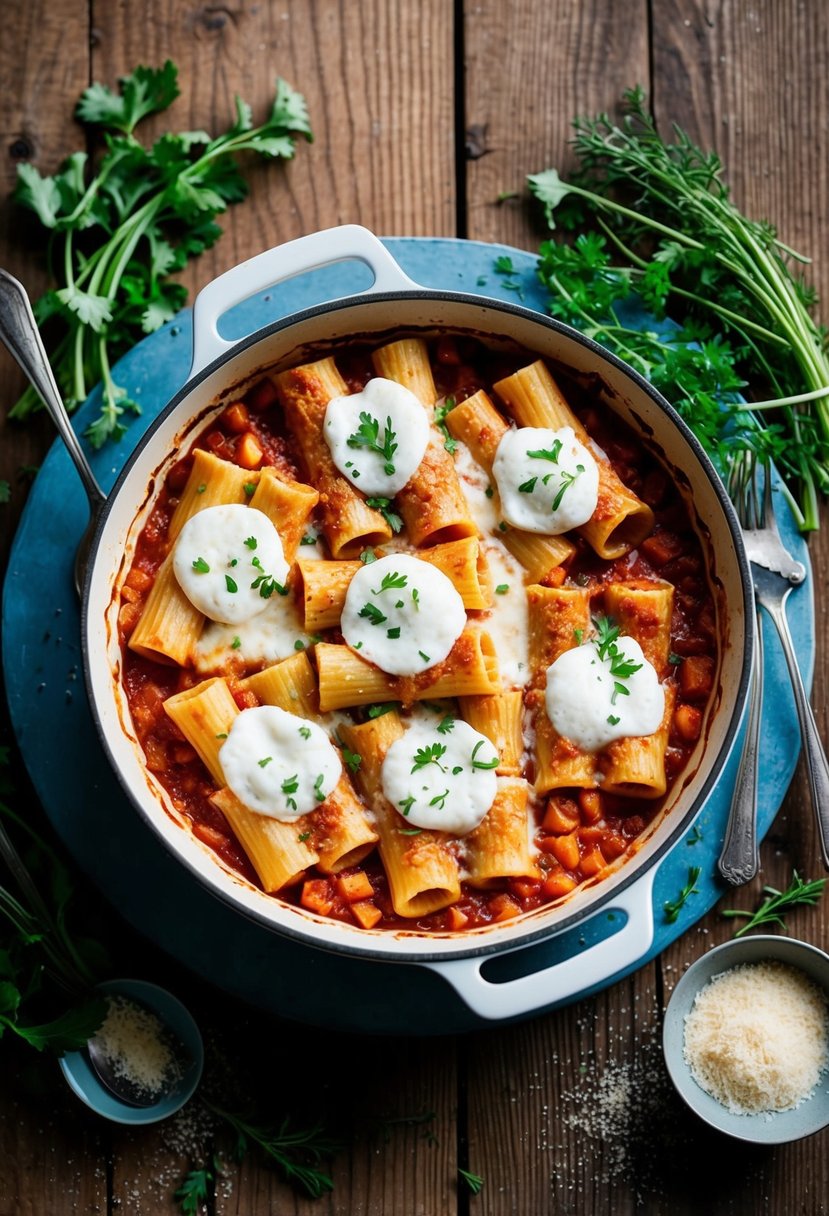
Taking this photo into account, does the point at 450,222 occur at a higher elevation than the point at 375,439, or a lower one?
higher

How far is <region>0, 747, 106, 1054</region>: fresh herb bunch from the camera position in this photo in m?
3.44

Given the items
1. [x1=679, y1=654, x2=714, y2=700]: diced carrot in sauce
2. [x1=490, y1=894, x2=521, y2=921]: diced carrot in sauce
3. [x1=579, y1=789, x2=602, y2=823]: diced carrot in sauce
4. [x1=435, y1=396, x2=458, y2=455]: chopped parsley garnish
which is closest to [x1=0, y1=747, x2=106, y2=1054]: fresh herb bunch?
[x1=490, y1=894, x2=521, y2=921]: diced carrot in sauce

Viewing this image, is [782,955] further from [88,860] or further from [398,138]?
[398,138]

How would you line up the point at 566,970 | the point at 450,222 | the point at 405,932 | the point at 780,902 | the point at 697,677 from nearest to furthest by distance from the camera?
the point at 566,970, the point at 405,932, the point at 697,677, the point at 780,902, the point at 450,222

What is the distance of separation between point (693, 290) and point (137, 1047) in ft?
9.56

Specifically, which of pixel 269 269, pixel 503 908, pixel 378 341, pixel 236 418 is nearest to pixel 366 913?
pixel 503 908

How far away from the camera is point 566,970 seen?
3033mm

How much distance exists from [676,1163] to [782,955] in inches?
28.8

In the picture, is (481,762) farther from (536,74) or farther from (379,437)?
(536,74)

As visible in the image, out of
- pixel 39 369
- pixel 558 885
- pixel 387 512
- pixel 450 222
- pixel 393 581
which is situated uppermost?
pixel 450 222

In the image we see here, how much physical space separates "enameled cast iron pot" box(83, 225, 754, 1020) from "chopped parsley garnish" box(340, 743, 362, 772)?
42cm

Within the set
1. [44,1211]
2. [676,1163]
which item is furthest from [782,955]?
[44,1211]

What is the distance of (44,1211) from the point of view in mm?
3652

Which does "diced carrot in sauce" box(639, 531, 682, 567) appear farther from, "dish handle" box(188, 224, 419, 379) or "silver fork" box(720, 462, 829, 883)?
"dish handle" box(188, 224, 419, 379)
